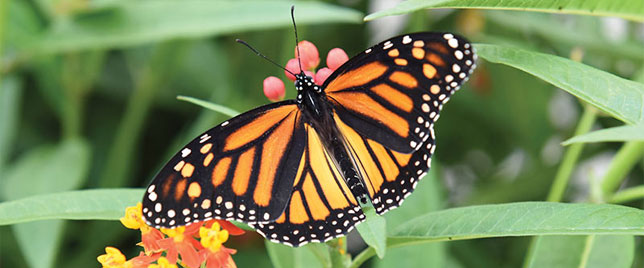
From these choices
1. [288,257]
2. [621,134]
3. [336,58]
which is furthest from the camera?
[288,257]

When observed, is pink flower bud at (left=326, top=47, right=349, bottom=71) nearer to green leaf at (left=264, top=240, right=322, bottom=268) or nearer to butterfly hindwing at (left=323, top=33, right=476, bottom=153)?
butterfly hindwing at (left=323, top=33, right=476, bottom=153)

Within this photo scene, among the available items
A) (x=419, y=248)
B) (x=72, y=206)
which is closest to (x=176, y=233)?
(x=72, y=206)

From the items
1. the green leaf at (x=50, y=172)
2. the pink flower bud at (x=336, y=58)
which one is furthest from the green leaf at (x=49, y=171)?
the pink flower bud at (x=336, y=58)

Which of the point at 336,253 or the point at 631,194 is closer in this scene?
the point at 336,253

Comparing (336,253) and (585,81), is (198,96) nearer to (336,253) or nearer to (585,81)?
(336,253)

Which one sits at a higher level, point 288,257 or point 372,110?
point 372,110

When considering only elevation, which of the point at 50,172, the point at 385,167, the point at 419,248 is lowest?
the point at 419,248

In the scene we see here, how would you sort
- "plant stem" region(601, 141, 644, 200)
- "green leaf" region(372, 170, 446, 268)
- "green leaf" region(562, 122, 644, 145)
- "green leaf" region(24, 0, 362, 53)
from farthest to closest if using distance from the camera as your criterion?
"green leaf" region(24, 0, 362, 53) → "green leaf" region(372, 170, 446, 268) → "plant stem" region(601, 141, 644, 200) → "green leaf" region(562, 122, 644, 145)

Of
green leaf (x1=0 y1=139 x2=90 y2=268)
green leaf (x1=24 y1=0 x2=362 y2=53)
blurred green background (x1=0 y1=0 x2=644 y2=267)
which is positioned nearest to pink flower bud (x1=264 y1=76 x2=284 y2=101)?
blurred green background (x1=0 y1=0 x2=644 y2=267)
